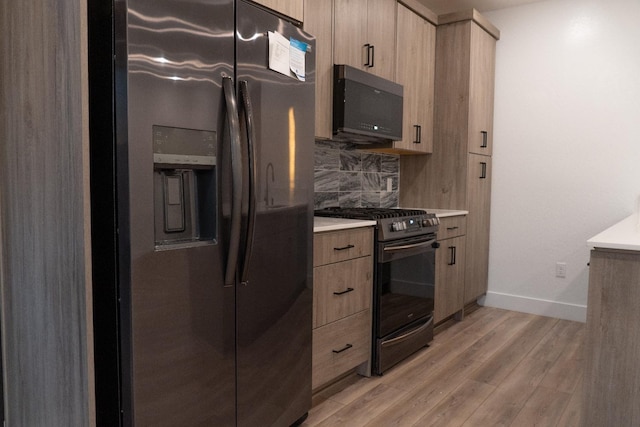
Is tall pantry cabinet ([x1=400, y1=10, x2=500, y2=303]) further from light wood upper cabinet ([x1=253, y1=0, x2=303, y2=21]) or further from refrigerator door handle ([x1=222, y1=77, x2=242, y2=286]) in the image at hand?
refrigerator door handle ([x1=222, y1=77, x2=242, y2=286])

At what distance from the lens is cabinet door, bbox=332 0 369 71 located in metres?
2.68

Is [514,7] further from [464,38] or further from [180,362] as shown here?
[180,362]

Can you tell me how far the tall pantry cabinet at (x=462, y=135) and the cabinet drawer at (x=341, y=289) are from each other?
4.92 feet

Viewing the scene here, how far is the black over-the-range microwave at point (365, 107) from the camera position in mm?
2727

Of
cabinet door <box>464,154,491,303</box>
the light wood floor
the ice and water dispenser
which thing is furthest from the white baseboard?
the ice and water dispenser

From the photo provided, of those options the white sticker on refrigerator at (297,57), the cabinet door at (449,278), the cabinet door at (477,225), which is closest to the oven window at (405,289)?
the cabinet door at (449,278)

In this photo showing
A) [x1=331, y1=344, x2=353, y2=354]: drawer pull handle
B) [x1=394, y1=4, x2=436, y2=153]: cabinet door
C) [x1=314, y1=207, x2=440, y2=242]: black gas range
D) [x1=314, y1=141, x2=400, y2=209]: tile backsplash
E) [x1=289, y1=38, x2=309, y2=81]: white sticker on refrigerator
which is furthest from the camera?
[x1=394, y1=4, x2=436, y2=153]: cabinet door

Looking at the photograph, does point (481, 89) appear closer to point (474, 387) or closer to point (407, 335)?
point (407, 335)

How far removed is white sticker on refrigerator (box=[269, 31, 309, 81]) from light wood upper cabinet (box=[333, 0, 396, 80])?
2.61ft

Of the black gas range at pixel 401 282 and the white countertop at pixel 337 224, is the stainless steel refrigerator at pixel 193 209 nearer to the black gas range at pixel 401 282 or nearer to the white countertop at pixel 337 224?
the white countertop at pixel 337 224

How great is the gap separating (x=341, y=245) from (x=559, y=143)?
250cm

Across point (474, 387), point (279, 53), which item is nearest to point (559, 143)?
point (474, 387)

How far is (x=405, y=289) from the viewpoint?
9.44ft

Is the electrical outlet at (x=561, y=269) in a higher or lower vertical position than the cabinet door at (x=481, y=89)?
lower
